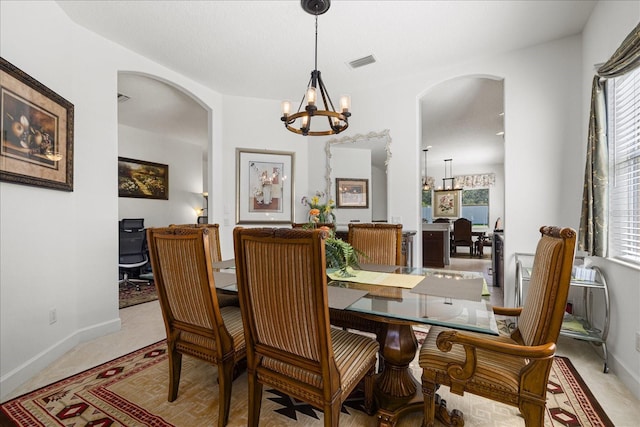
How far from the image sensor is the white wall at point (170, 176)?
18.7 feet

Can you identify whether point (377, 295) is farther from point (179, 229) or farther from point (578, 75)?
point (578, 75)

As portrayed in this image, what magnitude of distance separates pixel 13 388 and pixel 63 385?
0.28m

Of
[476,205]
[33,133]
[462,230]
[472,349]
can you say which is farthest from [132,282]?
[476,205]

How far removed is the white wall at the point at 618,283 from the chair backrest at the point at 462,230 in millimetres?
5586

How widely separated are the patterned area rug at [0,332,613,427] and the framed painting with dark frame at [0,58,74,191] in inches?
54.5

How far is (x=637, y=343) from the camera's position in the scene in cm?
176

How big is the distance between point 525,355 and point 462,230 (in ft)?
24.3

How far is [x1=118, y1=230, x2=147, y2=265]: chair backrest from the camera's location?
4387 mm

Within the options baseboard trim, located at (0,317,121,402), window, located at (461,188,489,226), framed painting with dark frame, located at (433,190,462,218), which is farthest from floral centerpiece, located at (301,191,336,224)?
window, located at (461,188,489,226)

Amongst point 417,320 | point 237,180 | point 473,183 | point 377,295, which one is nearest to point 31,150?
point 237,180

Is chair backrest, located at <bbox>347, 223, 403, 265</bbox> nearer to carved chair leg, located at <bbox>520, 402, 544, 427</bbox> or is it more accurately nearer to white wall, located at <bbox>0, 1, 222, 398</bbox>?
carved chair leg, located at <bbox>520, 402, 544, 427</bbox>

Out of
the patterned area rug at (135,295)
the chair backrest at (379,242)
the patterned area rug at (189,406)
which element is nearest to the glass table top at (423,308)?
the patterned area rug at (189,406)

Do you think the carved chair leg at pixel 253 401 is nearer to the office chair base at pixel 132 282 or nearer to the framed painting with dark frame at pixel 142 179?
the office chair base at pixel 132 282

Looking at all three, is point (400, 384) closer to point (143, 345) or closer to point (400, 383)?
point (400, 383)
